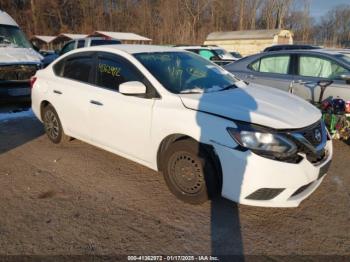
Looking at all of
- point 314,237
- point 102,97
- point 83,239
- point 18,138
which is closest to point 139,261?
point 83,239

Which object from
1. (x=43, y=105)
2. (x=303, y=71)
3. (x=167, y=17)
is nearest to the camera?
(x=43, y=105)

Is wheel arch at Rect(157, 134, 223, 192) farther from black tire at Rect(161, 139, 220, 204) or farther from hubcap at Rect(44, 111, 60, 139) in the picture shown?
hubcap at Rect(44, 111, 60, 139)

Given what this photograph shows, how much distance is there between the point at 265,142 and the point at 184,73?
1.57m

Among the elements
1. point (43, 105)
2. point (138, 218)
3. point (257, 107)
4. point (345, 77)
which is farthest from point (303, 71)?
point (43, 105)

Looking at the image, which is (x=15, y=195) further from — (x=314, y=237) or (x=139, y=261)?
(x=314, y=237)

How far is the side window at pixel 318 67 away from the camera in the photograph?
605cm

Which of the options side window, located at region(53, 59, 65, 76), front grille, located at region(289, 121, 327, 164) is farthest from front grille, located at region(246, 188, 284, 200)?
side window, located at region(53, 59, 65, 76)

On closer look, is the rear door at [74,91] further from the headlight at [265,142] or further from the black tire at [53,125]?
the headlight at [265,142]

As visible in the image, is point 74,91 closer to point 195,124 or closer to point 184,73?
point 184,73

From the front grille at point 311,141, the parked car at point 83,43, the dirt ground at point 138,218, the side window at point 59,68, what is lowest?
the dirt ground at point 138,218

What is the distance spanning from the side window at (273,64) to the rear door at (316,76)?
266 mm

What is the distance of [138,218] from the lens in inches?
136

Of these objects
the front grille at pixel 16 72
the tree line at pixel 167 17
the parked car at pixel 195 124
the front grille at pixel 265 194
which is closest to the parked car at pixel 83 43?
the front grille at pixel 16 72

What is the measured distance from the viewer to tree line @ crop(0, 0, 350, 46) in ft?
200
